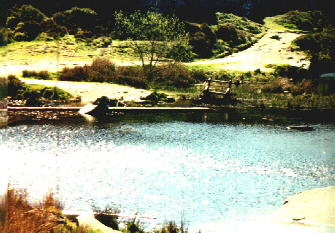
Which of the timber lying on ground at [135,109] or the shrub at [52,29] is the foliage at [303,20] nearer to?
the shrub at [52,29]

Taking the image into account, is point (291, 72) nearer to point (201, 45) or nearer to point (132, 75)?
point (132, 75)

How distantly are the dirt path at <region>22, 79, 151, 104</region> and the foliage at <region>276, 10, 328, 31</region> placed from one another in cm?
8665

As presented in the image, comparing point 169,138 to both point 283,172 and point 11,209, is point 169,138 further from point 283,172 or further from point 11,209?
point 11,209

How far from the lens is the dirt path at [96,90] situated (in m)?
53.2

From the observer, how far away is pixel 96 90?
55.0 metres

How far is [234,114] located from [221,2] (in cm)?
10618

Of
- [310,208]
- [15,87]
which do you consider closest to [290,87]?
[15,87]

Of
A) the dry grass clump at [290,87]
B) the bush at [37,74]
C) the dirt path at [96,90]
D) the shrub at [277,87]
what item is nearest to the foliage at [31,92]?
the dirt path at [96,90]

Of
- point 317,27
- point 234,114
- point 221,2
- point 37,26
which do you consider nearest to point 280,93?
point 234,114

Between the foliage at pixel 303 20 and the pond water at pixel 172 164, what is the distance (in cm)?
10093

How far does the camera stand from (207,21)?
402ft

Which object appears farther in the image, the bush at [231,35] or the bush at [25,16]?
the bush at [231,35]

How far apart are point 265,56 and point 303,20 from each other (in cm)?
5363

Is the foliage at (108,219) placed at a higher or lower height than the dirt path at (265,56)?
lower
